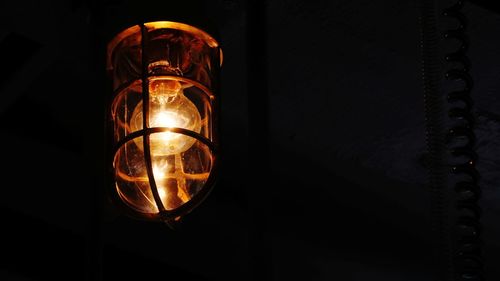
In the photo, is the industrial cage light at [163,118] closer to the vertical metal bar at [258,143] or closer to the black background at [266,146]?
the black background at [266,146]

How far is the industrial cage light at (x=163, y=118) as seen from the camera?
54.0 inches

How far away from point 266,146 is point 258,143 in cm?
1

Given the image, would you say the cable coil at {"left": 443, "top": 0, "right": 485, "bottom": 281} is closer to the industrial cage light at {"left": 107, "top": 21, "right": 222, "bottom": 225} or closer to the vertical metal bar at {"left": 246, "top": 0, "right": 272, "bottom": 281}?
the industrial cage light at {"left": 107, "top": 21, "right": 222, "bottom": 225}

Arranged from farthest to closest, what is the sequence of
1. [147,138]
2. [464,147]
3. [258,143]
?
1. [464,147]
2. [147,138]
3. [258,143]

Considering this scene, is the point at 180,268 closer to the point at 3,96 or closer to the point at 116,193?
the point at 3,96

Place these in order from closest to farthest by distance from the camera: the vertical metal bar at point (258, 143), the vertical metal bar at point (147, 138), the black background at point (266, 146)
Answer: the vertical metal bar at point (258, 143) → the vertical metal bar at point (147, 138) → the black background at point (266, 146)

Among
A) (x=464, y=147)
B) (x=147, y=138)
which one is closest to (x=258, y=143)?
(x=147, y=138)

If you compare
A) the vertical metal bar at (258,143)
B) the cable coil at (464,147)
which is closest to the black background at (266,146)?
the vertical metal bar at (258,143)

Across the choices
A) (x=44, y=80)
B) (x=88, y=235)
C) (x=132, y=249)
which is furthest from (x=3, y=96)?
(x=88, y=235)

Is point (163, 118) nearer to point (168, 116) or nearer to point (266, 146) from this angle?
point (168, 116)

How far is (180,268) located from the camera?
147 inches

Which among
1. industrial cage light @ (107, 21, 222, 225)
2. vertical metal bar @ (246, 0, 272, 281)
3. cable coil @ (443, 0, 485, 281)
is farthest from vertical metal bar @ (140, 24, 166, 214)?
cable coil @ (443, 0, 485, 281)

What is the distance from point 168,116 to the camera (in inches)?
55.6

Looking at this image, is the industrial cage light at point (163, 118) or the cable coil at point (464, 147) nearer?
the industrial cage light at point (163, 118)
